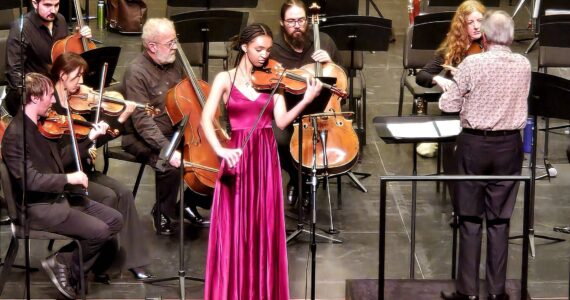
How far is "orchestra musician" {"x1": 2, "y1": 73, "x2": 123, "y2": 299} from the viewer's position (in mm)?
5598

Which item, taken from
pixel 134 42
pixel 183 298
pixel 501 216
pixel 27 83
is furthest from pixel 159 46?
pixel 134 42

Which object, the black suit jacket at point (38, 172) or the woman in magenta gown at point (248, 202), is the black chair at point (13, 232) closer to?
the black suit jacket at point (38, 172)

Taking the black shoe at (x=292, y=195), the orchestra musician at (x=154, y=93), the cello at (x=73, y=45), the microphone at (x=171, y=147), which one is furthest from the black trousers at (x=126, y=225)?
the black shoe at (x=292, y=195)

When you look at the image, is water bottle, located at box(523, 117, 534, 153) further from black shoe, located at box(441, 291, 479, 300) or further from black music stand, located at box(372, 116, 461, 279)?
black shoe, located at box(441, 291, 479, 300)

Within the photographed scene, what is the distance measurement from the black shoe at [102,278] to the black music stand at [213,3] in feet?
10.3

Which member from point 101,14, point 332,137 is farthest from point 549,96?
point 101,14

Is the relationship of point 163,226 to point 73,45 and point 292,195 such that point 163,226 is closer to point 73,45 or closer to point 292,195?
point 292,195

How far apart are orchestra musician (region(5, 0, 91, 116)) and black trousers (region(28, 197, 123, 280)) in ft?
4.65

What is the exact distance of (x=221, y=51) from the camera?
28.2 ft

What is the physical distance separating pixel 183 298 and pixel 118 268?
1.99 ft

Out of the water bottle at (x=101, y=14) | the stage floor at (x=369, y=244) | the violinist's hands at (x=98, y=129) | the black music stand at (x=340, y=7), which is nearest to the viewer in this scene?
the violinist's hands at (x=98, y=129)

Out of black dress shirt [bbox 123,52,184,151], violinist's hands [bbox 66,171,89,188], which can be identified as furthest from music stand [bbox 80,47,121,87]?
violinist's hands [bbox 66,171,89,188]

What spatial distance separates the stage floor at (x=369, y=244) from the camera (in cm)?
613

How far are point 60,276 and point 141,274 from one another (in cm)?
52
